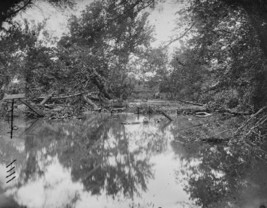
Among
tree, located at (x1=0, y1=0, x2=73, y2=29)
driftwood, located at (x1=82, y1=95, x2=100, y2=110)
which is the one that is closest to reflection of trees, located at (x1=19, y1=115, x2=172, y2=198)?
tree, located at (x1=0, y1=0, x2=73, y2=29)

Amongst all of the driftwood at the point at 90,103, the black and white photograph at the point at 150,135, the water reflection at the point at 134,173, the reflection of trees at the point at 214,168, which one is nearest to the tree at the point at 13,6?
the black and white photograph at the point at 150,135

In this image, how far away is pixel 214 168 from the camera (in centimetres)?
714

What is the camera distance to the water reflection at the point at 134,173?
5.16 meters

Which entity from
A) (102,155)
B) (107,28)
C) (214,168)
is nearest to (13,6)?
(107,28)

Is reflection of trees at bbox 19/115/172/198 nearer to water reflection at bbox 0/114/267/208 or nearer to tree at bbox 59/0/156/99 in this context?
water reflection at bbox 0/114/267/208

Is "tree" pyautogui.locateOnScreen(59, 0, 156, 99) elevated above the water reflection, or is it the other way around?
"tree" pyautogui.locateOnScreen(59, 0, 156, 99)

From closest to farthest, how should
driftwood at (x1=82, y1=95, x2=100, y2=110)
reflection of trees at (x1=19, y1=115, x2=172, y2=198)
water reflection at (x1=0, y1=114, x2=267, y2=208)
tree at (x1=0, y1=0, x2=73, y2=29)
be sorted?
tree at (x1=0, y1=0, x2=73, y2=29) < water reflection at (x1=0, y1=114, x2=267, y2=208) < reflection of trees at (x1=19, y1=115, x2=172, y2=198) < driftwood at (x1=82, y1=95, x2=100, y2=110)

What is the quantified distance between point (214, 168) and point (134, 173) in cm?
202

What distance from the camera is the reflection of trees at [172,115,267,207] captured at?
5202 millimetres

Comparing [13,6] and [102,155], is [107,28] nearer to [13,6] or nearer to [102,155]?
[13,6]

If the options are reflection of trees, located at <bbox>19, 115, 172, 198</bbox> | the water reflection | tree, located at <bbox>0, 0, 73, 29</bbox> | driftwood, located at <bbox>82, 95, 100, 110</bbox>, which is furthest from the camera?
driftwood, located at <bbox>82, 95, 100, 110</bbox>

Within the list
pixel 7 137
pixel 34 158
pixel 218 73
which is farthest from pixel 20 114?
A: pixel 218 73

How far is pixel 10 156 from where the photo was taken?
8703mm

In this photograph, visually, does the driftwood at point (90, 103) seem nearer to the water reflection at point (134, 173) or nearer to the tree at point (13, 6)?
the water reflection at point (134, 173)
